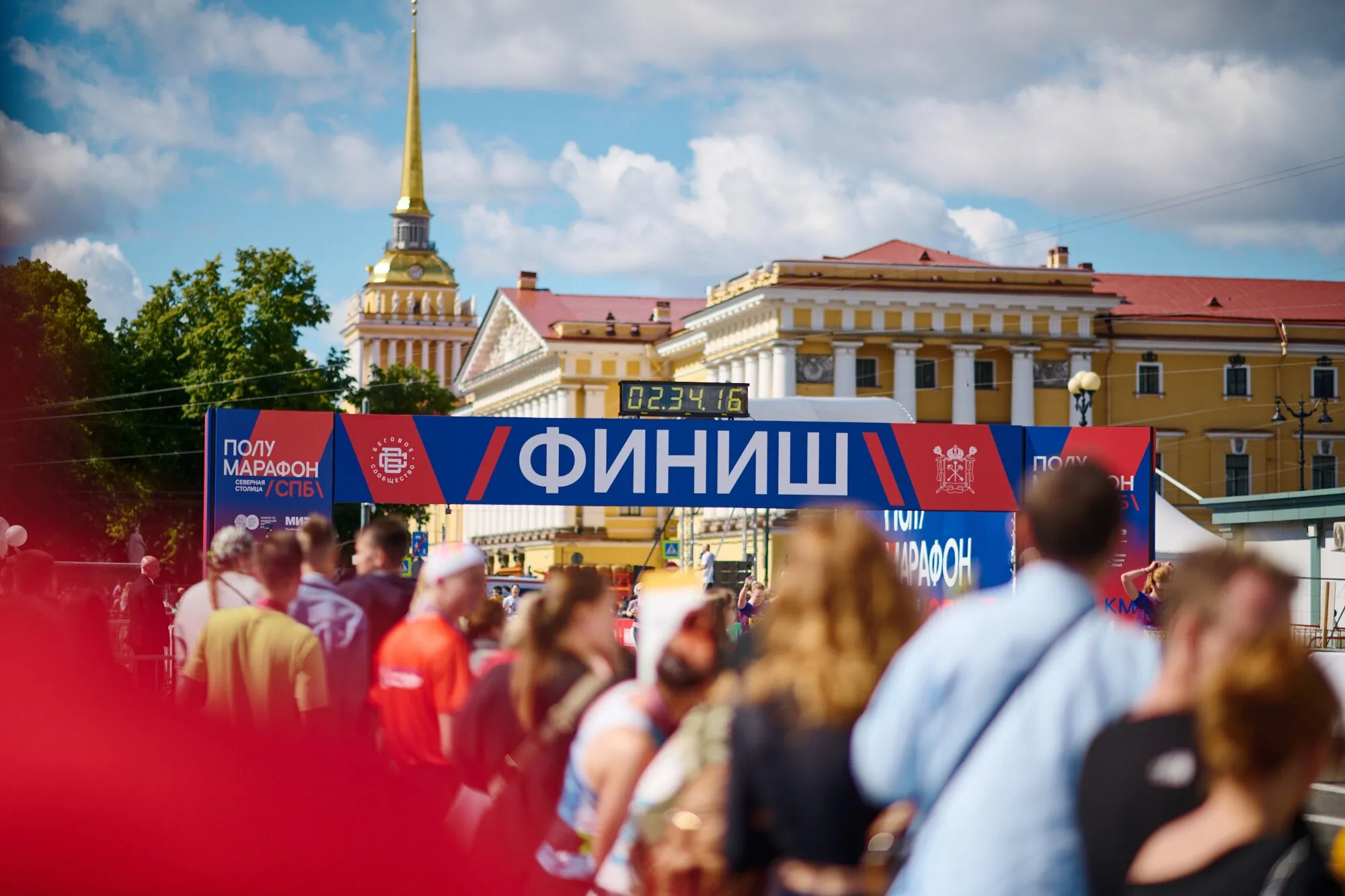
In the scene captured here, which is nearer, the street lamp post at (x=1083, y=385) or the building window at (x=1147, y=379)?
the street lamp post at (x=1083, y=385)

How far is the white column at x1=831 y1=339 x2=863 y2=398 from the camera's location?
72188 millimetres

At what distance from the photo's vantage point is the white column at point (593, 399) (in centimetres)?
9419

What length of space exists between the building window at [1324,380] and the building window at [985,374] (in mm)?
14894

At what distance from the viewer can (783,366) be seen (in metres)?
71.1

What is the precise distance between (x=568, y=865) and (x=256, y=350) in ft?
183

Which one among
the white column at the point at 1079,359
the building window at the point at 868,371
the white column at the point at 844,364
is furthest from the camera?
the white column at the point at 1079,359

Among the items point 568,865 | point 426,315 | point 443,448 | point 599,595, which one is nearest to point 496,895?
point 568,865

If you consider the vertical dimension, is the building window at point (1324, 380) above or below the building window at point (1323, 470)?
above

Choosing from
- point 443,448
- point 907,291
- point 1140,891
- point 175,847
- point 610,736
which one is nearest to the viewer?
point 1140,891

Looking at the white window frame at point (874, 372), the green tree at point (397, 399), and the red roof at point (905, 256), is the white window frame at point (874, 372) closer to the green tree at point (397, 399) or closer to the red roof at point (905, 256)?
the red roof at point (905, 256)

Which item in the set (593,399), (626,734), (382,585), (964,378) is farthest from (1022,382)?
(626,734)

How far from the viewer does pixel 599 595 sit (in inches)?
235

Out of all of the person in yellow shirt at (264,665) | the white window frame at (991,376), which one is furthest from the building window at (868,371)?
the person in yellow shirt at (264,665)

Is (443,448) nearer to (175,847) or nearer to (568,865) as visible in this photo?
(175,847)
